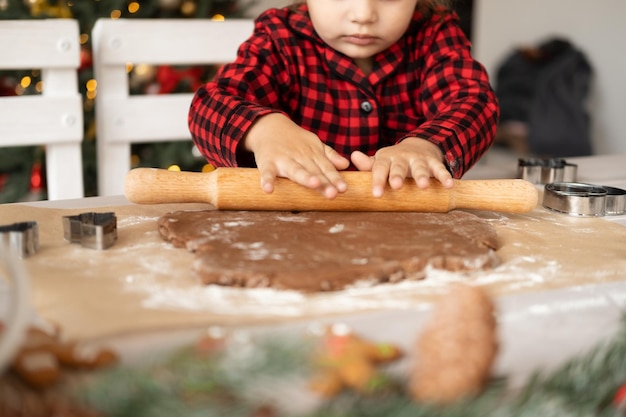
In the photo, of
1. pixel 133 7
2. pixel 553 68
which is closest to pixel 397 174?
pixel 133 7

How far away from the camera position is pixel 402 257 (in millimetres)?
712

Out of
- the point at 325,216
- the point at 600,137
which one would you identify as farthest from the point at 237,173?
the point at 600,137

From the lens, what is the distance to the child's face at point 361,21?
1.18m

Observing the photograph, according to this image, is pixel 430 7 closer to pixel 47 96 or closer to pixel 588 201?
pixel 588 201

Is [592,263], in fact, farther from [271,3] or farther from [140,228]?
[271,3]

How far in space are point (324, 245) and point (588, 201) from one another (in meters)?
0.44

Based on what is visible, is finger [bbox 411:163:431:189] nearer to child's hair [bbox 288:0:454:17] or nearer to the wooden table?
the wooden table

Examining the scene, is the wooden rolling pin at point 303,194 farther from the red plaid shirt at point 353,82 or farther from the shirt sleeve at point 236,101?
the red plaid shirt at point 353,82

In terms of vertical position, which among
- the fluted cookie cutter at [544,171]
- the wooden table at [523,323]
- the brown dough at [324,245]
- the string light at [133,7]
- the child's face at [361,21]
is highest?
the string light at [133,7]

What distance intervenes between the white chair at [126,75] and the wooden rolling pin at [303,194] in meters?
0.87

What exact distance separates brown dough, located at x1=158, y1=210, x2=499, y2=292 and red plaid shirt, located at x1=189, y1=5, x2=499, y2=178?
42cm

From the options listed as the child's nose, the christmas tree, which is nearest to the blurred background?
the christmas tree

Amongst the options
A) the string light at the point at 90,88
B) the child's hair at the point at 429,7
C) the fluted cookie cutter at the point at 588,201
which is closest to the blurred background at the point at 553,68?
the string light at the point at 90,88

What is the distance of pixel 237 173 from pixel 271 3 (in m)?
2.64
